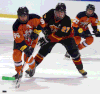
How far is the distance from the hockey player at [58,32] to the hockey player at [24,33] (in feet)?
0.41

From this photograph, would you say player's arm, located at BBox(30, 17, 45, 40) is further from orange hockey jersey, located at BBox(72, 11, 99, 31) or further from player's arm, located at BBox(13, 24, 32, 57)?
orange hockey jersey, located at BBox(72, 11, 99, 31)

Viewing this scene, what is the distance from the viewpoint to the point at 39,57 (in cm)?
245

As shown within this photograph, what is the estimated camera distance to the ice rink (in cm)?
192

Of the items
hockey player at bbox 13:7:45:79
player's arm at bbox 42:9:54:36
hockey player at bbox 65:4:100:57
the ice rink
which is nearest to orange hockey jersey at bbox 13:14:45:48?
hockey player at bbox 13:7:45:79

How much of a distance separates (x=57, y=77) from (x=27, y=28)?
25.8 inches

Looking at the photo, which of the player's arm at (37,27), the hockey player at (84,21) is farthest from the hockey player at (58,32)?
the hockey player at (84,21)

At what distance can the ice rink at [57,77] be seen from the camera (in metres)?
1.92

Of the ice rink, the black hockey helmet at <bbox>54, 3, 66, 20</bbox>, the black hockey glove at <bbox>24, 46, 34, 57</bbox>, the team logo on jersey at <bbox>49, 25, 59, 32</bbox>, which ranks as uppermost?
the black hockey helmet at <bbox>54, 3, 66, 20</bbox>

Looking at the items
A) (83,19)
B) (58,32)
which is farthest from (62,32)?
(83,19)

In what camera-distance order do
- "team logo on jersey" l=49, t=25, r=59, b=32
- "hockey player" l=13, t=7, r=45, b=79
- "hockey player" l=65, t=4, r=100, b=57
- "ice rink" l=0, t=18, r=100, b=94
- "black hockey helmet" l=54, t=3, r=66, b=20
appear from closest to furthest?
"ice rink" l=0, t=18, r=100, b=94 < "hockey player" l=13, t=7, r=45, b=79 < "black hockey helmet" l=54, t=3, r=66, b=20 < "team logo on jersey" l=49, t=25, r=59, b=32 < "hockey player" l=65, t=4, r=100, b=57

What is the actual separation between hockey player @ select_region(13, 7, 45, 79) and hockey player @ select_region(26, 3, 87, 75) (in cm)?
13

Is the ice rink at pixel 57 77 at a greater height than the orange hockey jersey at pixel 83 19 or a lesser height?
lesser

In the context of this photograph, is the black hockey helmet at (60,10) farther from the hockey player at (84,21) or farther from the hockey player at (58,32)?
the hockey player at (84,21)

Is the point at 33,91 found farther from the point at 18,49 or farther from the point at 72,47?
the point at 72,47
